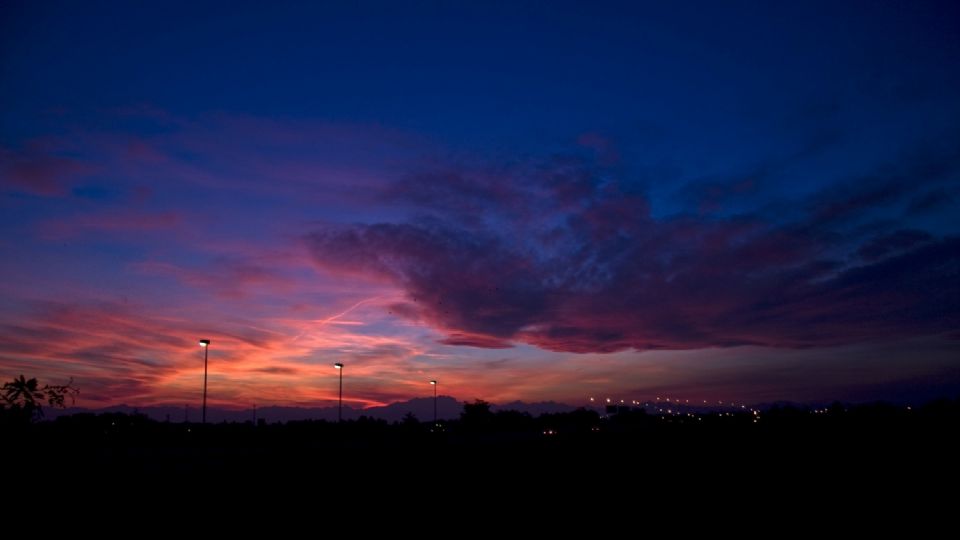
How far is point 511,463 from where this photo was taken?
30.4 meters

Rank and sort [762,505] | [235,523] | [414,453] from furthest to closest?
1. [414,453]
2. [762,505]
3. [235,523]

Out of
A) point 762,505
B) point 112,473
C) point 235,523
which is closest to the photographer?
point 235,523

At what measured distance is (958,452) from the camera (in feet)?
113

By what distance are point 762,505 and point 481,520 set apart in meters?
8.62

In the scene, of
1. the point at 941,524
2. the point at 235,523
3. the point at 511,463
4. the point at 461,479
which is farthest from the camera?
the point at 511,463

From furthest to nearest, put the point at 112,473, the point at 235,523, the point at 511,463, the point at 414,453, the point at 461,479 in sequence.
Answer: the point at 414,453
the point at 511,463
the point at 461,479
the point at 112,473
the point at 235,523

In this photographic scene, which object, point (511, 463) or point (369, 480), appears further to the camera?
point (511, 463)

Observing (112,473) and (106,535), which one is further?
(112,473)

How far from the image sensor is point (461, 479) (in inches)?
931

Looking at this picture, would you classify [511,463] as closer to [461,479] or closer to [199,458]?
[461,479]

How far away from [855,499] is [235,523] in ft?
58.5

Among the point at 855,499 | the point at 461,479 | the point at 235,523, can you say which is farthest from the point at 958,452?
the point at 235,523

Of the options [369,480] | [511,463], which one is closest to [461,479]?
[369,480]

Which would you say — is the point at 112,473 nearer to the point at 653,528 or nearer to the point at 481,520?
the point at 481,520
